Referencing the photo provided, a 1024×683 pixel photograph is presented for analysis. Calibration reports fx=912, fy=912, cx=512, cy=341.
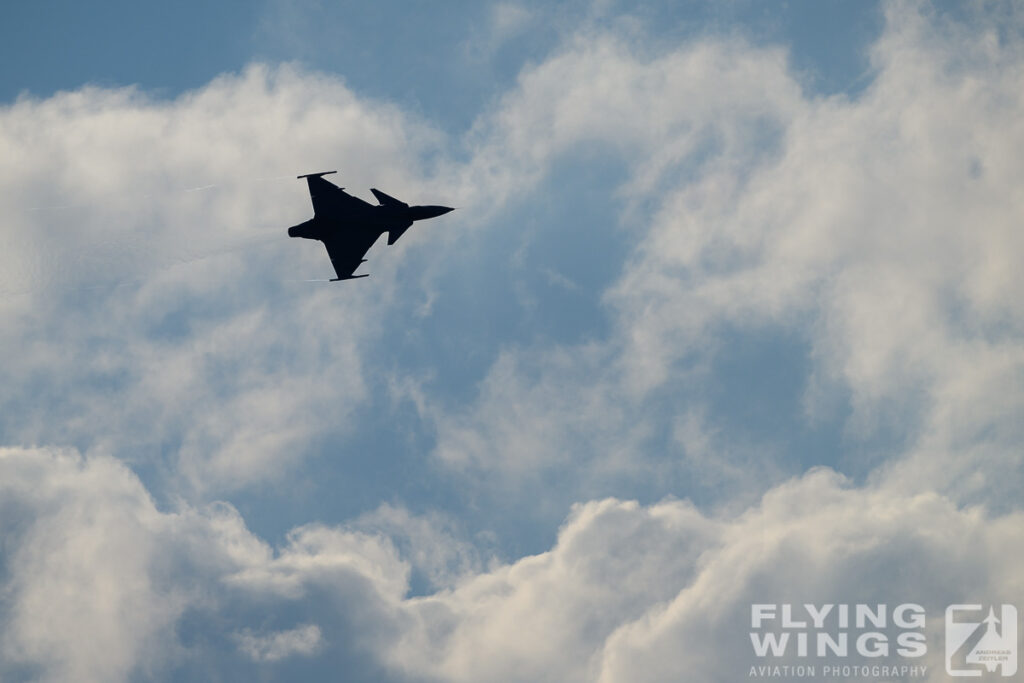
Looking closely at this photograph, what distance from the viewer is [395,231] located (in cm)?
9844

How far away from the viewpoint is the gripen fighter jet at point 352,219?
9706 centimetres

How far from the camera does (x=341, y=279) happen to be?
9581 cm

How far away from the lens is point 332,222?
96.3 metres

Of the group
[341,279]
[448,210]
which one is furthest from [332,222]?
[448,210]

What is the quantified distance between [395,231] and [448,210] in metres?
6.26

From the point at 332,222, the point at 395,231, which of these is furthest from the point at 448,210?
the point at 332,222

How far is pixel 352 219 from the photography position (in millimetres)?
96812

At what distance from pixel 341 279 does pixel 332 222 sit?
616 cm

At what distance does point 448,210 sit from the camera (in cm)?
9738

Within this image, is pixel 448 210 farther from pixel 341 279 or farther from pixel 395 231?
pixel 341 279

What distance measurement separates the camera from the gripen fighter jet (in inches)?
3821

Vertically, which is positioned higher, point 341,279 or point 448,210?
point 448,210

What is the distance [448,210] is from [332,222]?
1231 centimetres

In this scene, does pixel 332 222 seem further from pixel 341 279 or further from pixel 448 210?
pixel 448 210
